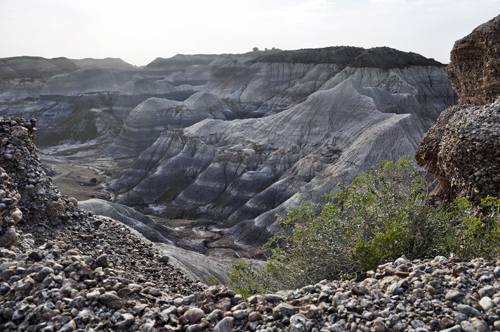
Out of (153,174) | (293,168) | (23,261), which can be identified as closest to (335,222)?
(23,261)

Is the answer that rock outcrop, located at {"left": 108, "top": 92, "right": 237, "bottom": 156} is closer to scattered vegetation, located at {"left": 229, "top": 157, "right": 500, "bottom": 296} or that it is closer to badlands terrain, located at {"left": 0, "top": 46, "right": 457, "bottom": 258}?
badlands terrain, located at {"left": 0, "top": 46, "right": 457, "bottom": 258}

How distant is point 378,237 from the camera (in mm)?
5910

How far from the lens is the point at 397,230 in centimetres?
609

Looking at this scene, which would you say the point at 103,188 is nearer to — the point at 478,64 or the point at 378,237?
the point at 478,64

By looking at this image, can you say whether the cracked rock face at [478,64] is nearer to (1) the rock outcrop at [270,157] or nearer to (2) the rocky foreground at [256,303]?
(2) the rocky foreground at [256,303]

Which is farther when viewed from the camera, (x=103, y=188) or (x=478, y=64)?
(x=103, y=188)

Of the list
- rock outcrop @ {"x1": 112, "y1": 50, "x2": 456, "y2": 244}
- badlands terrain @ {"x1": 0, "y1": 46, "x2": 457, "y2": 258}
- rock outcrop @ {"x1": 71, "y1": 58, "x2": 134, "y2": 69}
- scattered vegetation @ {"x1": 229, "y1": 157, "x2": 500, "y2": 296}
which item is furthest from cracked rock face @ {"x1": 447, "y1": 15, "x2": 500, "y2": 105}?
rock outcrop @ {"x1": 71, "y1": 58, "x2": 134, "y2": 69}

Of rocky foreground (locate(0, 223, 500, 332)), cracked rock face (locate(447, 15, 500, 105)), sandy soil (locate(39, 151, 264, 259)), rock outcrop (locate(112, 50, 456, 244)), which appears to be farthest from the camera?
rock outcrop (locate(112, 50, 456, 244))

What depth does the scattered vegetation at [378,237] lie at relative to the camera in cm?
600

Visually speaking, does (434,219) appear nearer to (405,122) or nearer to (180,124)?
(405,122)

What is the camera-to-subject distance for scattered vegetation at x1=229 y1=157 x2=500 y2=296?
6000 millimetres

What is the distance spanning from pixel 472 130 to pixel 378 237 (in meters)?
4.77

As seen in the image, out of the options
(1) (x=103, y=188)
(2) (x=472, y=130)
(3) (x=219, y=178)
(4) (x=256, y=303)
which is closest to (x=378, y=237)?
(4) (x=256, y=303)

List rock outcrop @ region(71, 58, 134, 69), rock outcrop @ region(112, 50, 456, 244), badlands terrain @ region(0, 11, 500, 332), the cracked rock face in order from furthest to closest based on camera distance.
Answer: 1. rock outcrop @ region(71, 58, 134, 69)
2. rock outcrop @ region(112, 50, 456, 244)
3. the cracked rock face
4. badlands terrain @ region(0, 11, 500, 332)
